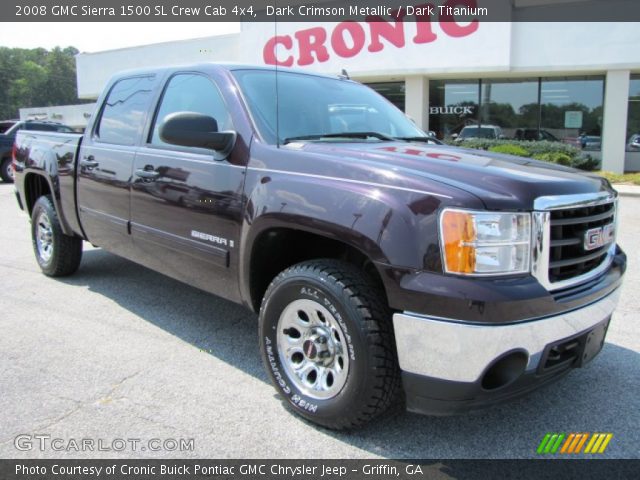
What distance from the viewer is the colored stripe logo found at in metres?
2.66

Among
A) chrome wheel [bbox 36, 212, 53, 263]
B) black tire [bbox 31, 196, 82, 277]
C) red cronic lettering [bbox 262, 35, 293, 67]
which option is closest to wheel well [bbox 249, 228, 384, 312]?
black tire [bbox 31, 196, 82, 277]

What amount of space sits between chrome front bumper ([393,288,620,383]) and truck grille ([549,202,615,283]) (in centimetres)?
22

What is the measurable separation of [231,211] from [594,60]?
53.6 ft

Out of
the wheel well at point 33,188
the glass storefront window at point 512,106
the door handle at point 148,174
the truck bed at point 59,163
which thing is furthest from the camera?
the glass storefront window at point 512,106

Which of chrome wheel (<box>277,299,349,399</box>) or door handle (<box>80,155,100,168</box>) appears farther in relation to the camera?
door handle (<box>80,155,100,168</box>)

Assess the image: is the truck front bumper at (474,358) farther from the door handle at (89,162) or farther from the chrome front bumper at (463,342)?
the door handle at (89,162)

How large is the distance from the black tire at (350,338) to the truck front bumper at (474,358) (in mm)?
106

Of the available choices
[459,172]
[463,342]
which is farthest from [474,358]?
[459,172]

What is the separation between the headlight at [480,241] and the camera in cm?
225

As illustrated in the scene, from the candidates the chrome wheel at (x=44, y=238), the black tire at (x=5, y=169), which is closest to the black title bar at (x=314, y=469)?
the chrome wheel at (x=44, y=238)

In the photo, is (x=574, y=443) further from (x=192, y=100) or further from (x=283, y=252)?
(x=192, y=100)

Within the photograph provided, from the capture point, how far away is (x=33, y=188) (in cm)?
589

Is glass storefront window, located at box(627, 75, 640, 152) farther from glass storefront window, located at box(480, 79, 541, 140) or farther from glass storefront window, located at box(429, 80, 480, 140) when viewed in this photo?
glass storefront window, located at box(429, 80, 480, 140)

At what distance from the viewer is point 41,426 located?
2.84 m
